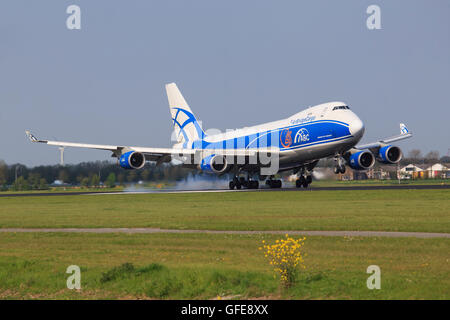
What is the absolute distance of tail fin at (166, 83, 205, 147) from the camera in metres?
69.5

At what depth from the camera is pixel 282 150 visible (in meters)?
54.6

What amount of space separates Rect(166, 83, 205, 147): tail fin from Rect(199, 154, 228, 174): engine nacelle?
11583 millimetres

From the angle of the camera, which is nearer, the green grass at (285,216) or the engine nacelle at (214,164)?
the green grass at (285,216)

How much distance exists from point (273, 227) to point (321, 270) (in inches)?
394

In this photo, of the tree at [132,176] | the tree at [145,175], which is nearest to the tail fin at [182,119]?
the tree at [145,175]

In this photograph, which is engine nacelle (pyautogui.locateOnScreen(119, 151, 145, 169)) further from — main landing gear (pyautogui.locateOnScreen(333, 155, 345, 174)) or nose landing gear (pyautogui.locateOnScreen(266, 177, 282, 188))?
main landing gear (pyautogui.locateOnScreen(333, 155, 345, 174))

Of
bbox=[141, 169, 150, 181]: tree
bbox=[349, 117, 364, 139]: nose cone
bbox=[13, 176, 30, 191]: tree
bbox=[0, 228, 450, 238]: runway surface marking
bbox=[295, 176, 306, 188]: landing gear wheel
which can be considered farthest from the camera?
bbox=[13, 176, 30, 191]: tree

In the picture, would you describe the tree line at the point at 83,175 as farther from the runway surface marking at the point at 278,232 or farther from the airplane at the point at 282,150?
the runway surface marking at the point at 278,232

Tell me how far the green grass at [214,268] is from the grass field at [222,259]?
3 centimetres

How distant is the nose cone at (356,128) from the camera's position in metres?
48.9

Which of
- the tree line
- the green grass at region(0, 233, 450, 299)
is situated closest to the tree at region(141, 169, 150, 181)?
the tree line

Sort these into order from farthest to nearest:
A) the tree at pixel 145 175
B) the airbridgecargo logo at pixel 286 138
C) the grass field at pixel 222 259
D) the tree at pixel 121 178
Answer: the tree at pixel 121 178 < the tree at pixel 145 175 < the airbridgecargo logo at pixel 286 138 < the grass field at pixel 222 259

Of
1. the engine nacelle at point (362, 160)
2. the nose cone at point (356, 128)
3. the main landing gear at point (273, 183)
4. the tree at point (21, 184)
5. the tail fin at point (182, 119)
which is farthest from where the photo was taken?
the tree at point (21, 184)
